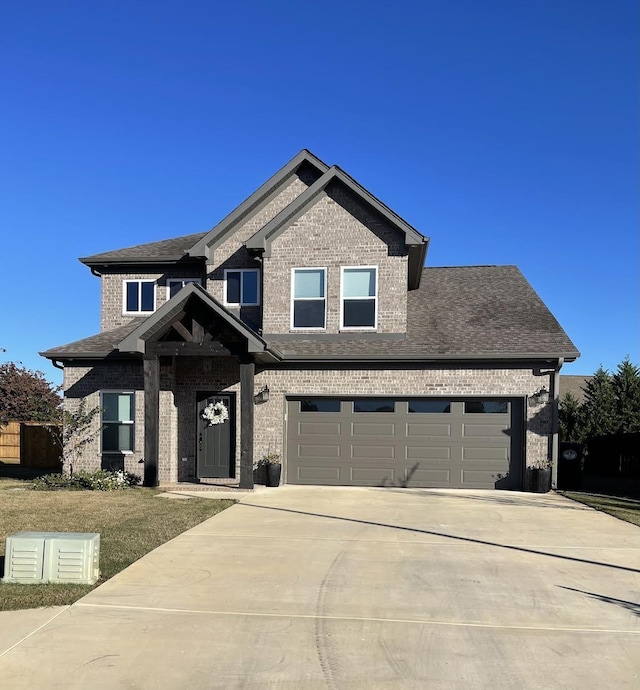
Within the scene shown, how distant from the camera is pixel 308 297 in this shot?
1598 cm

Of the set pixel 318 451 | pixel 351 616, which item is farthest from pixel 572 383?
pixel 351 616

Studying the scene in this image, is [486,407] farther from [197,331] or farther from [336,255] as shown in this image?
[197,331]

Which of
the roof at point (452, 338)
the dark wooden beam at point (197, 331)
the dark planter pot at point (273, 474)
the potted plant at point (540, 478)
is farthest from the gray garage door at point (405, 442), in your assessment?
the dark wooden beam at point (197, 331)

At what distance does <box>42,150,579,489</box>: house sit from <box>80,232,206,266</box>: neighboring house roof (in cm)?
84

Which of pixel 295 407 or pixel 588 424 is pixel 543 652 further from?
pixel 588 424

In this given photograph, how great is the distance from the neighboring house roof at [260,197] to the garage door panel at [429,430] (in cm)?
726

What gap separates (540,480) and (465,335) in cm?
403

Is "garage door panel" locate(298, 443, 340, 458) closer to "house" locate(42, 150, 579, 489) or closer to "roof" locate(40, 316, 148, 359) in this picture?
"house" locate(42, 150, 579, 489)

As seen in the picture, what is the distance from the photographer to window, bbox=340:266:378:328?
15797 mm

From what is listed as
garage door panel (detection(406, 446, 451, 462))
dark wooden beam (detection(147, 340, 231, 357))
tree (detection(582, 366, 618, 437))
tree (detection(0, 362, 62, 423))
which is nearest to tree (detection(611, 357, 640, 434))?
tree (detection(582, 366, 618, 437))

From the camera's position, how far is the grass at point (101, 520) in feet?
20.1

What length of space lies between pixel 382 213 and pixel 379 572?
10.5m

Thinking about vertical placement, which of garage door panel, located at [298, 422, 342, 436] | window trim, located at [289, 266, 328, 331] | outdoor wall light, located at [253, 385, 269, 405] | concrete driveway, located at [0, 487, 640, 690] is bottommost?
concrete driveway, located at [0, 487, 640, 690]

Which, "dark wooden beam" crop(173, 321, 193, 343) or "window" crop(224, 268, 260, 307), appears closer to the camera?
"dark wooden beam" crop(173, 321, 193, 343)
